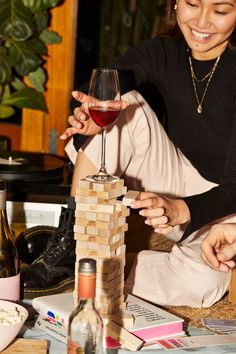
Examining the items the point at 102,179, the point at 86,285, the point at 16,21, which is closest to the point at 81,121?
the point at 102,179

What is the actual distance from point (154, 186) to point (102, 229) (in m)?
0.78

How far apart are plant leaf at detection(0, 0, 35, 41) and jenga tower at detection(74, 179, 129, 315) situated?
1807mm

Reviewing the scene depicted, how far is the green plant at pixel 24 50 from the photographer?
342 centimetres

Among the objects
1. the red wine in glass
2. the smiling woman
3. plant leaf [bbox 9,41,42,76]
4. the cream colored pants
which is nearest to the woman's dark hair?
the smiling woman

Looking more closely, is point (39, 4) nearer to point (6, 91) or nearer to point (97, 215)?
point (6, 91)

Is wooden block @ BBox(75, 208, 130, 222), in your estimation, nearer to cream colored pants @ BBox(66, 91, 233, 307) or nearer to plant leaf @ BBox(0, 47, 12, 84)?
cream colored pants @ BBox(66, 91, 233, 307)

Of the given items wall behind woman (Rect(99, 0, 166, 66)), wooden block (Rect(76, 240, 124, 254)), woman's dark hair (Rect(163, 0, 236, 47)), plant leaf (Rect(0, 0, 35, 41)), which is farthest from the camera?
wall behind woman (Rect(99, 0, 166, 66))

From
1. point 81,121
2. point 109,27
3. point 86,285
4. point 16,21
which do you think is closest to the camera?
point 86,285

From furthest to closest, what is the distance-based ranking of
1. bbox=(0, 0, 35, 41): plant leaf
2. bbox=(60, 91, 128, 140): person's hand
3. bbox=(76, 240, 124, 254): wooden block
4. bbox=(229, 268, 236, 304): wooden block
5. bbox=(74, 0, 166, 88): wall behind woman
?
bbox=(74, 0, 166, 88): wall behind woman < bbox=(0, 0, 35, 41): plant leaf < bbox=(229, 268, 236, 304): wooden block < bbox=(60, 91, 128, 140): person's hand < bbox=(76, 240, 124, 254): wooden block

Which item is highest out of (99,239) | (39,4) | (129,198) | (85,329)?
(39,4)

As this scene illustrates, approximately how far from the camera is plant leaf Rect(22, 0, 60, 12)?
3.44 metres

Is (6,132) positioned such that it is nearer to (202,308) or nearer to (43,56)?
(43,56)

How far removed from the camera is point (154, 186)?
8.30ft

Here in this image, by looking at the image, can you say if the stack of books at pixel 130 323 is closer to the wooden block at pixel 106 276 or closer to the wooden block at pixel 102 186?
the wooden block at pixel 106 276
